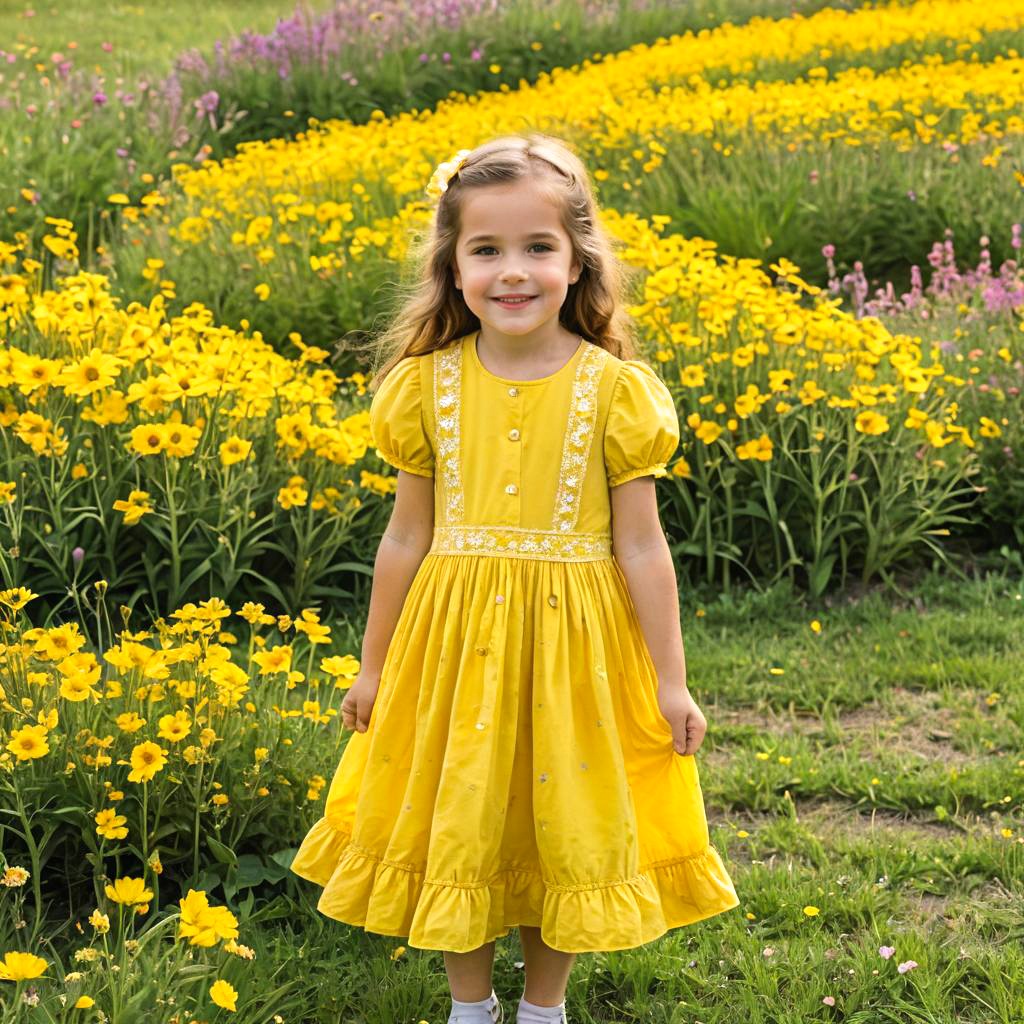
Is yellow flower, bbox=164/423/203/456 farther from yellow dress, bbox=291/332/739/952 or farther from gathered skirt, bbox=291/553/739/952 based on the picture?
gathered skirt, bbox=291/553/739/952

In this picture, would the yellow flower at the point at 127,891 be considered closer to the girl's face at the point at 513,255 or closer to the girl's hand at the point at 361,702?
the girl's hand at the point at 361,702

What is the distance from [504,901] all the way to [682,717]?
1.31 ft

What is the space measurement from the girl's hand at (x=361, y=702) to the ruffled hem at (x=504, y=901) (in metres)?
0.18

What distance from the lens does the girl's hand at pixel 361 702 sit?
230cm

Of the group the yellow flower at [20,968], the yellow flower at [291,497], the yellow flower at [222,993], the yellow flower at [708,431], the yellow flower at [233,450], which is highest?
the yellow flower at [233,450]

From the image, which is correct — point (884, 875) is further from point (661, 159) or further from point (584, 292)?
point (661, 159)

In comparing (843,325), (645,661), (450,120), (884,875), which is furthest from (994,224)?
(645,661)

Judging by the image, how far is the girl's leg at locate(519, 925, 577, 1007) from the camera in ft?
7.25

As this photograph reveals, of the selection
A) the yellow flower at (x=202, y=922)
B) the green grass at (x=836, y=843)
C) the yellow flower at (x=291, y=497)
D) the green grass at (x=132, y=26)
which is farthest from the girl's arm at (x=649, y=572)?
the green grass at (x=132, y=26)

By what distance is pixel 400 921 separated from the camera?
2.15 m

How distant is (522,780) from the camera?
2.15 metres

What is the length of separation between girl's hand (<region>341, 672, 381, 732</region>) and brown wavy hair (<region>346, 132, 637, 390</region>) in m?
0.52

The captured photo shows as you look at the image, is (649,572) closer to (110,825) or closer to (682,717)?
(682,717)

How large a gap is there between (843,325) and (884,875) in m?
1.88
